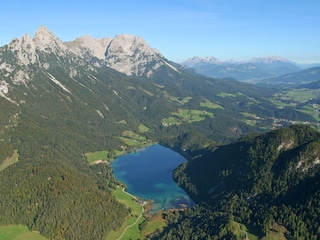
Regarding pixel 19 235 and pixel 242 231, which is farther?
pixel 19 235

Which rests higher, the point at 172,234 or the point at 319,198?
the point at 319,198

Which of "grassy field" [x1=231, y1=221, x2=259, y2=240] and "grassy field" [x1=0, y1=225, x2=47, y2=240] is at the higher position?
"grassy field" [x1=231, y1=221, x2=259, y2=240]

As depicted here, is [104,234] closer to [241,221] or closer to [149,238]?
[149,238]

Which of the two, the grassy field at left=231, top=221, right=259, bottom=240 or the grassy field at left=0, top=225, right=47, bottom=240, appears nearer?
the grassy field at left=231, top=221, right=259, bottom=240

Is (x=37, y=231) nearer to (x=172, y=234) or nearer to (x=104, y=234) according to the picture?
(x=104, y=234)

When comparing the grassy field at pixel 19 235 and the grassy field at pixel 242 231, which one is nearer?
the grassy field at pixel 242 231

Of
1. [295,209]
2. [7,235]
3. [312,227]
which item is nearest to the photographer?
[312,227]

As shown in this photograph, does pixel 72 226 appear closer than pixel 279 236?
No

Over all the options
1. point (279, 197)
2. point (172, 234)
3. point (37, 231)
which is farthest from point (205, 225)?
point (37, 231)

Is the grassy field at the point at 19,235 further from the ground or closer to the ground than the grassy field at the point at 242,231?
closer to the ground

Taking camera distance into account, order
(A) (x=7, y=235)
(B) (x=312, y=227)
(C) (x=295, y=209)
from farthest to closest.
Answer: (A) (x=7, y=235)
(C) (x=295, y=209)
(B) (x=312, y=227)

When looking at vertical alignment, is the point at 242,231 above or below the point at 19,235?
above
